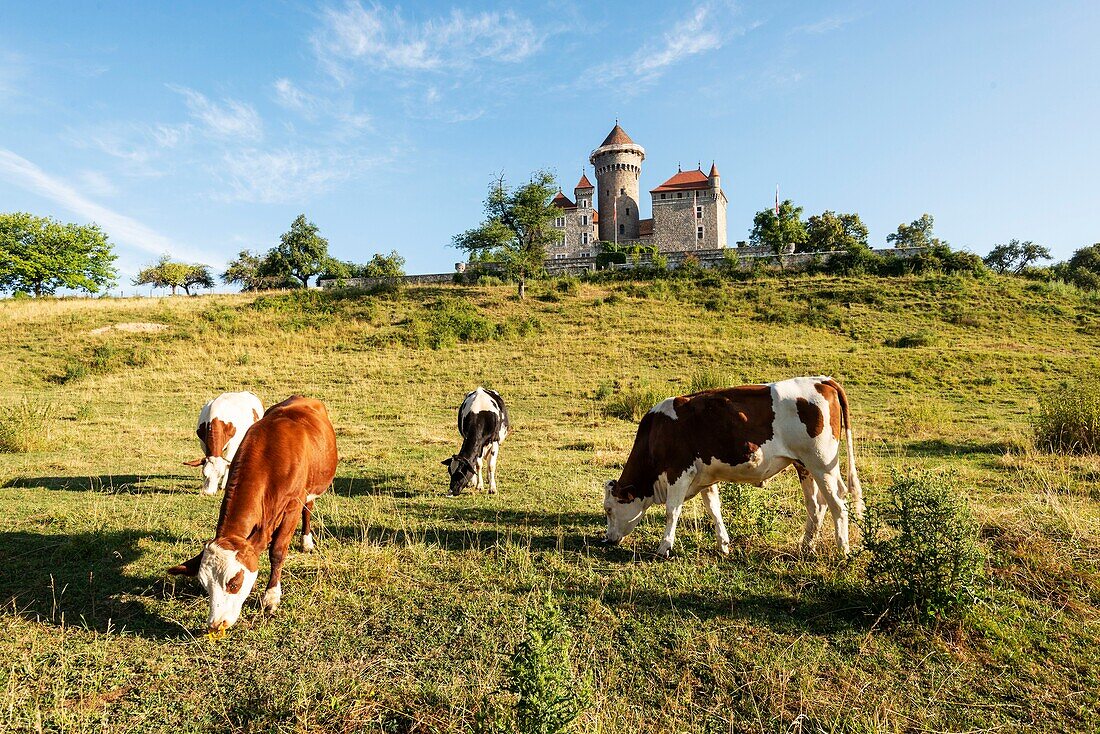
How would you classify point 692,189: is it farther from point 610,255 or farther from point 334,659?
point 334,659

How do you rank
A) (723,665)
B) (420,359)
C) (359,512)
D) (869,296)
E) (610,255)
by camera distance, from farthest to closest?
(610,255), (869,296), (420,359), (359,512), (723,665)

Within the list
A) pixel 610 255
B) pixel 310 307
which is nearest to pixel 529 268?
pixel 610 255

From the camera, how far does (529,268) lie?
45312 mm

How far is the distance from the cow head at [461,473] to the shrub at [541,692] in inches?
203

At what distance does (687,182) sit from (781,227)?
13241mm

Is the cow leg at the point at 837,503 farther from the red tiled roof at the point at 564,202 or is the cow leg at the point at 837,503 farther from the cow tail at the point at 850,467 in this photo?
the red tiled roof at the point at 564,202

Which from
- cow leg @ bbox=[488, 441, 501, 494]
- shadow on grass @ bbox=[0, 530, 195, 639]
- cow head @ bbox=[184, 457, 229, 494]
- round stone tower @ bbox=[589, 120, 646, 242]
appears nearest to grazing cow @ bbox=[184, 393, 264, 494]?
cow head @ bbox=[184, 457, 229, 494]

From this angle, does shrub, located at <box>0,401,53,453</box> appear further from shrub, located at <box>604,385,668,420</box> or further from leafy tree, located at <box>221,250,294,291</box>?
leafy tree, located at <box>221,250,294,291</box>

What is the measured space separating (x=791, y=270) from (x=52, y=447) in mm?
44789

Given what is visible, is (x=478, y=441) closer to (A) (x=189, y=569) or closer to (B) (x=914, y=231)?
(A) (x=189, y=569)

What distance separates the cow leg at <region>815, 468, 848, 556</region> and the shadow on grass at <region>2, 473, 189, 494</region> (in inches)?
327

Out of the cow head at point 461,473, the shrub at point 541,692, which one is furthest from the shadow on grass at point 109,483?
the shrub at point 541,692

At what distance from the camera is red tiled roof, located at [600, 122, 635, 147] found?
69625 millimetres

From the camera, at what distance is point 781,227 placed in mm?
59094
